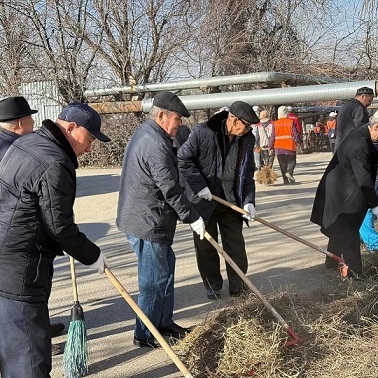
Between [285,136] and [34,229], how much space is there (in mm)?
10198

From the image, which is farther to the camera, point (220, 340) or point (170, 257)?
point (170, 257)

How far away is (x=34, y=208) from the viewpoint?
2756mm

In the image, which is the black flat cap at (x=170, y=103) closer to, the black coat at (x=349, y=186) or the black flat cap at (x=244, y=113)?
the black flat cap at (x=244, y=113)

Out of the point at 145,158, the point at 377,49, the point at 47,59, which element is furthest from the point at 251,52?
the point at 145,158

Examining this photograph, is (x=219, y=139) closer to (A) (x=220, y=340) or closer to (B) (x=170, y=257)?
(B) (x=170, y=257)

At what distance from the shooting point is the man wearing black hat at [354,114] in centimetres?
662

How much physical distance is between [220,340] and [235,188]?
1810 millimetres

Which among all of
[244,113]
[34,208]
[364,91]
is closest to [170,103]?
[244,113]

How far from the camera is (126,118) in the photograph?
17.9m

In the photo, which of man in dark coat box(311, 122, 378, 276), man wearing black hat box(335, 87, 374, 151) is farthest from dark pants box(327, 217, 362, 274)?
man wearing black hat box(335, 87, 374, 151)

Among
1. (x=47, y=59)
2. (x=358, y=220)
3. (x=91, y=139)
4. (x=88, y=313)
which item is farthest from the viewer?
(x=47, y=59)

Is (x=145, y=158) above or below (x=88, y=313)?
above

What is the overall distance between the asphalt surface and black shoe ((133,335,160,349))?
37 millimetres

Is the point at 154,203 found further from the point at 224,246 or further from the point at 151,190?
the point at 224,246
